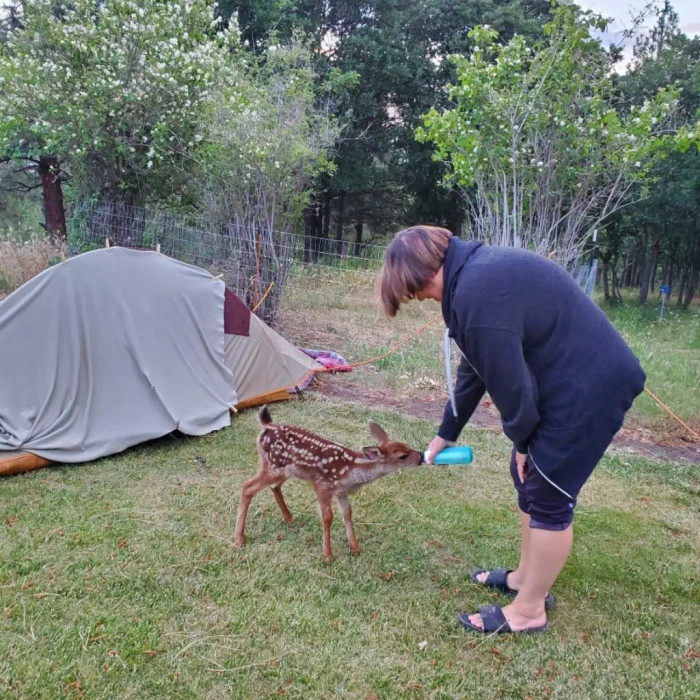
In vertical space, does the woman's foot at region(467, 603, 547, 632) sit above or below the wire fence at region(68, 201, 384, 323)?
below

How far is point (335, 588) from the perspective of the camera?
9.90 feet

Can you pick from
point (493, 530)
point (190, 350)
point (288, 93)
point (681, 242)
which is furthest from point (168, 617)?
point (681, 242)

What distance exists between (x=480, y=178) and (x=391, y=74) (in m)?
14.0

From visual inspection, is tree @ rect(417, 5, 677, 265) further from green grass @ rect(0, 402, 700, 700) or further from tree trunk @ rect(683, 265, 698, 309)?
tree trunk @ rect(683, 265, 698, 309)

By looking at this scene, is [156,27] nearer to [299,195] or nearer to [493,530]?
[299,195]

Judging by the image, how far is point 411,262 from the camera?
7.59 feet

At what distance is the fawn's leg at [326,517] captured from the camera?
3.22 m

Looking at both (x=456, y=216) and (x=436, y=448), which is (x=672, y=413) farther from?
(x=456, y=216)

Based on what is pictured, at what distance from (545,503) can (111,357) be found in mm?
3619

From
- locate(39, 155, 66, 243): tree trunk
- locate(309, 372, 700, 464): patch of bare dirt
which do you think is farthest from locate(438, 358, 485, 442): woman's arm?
locate(39, 155, 66, 243): tree trunk

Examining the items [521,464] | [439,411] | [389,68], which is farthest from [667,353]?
[389,68]

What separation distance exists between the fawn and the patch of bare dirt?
2.63 meters

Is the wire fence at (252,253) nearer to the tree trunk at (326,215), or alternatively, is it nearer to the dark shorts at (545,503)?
the dark shorts at (545,503)

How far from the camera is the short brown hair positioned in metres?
2.31
